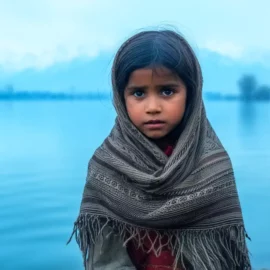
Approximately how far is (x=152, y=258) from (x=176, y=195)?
0.15m

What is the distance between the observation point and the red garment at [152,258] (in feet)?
A: 5.68

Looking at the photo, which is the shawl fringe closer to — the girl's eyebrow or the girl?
the girl

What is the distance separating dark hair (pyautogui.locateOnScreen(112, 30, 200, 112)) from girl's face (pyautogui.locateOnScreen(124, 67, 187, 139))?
0.01 m

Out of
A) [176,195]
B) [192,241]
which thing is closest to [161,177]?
[176,195]

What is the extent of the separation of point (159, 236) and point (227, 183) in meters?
0.19

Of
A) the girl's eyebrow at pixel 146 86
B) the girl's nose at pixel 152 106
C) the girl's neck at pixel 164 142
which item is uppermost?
the girl's eyebrow at pixel 146 86

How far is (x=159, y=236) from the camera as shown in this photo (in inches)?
67.9

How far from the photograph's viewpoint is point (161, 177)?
1679mm

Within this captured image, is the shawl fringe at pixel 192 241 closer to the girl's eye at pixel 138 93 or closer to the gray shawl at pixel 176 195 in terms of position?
the gray shawl at pixel 176 195

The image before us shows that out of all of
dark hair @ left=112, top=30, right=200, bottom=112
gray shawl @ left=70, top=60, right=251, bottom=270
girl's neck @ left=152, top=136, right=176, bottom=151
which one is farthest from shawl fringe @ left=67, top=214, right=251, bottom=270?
dark hair @ left=112, top=30, right=200, bottom=112

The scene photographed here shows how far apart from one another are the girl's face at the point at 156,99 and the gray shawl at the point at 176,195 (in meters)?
0.03

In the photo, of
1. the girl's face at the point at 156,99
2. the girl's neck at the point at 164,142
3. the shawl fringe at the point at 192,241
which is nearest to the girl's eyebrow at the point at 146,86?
the girl's face at the point at 156,99

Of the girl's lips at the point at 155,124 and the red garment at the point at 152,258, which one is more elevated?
the girl's lips at the point at 155,124

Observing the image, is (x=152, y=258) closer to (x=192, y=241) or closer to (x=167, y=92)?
(x=192, y=241)
